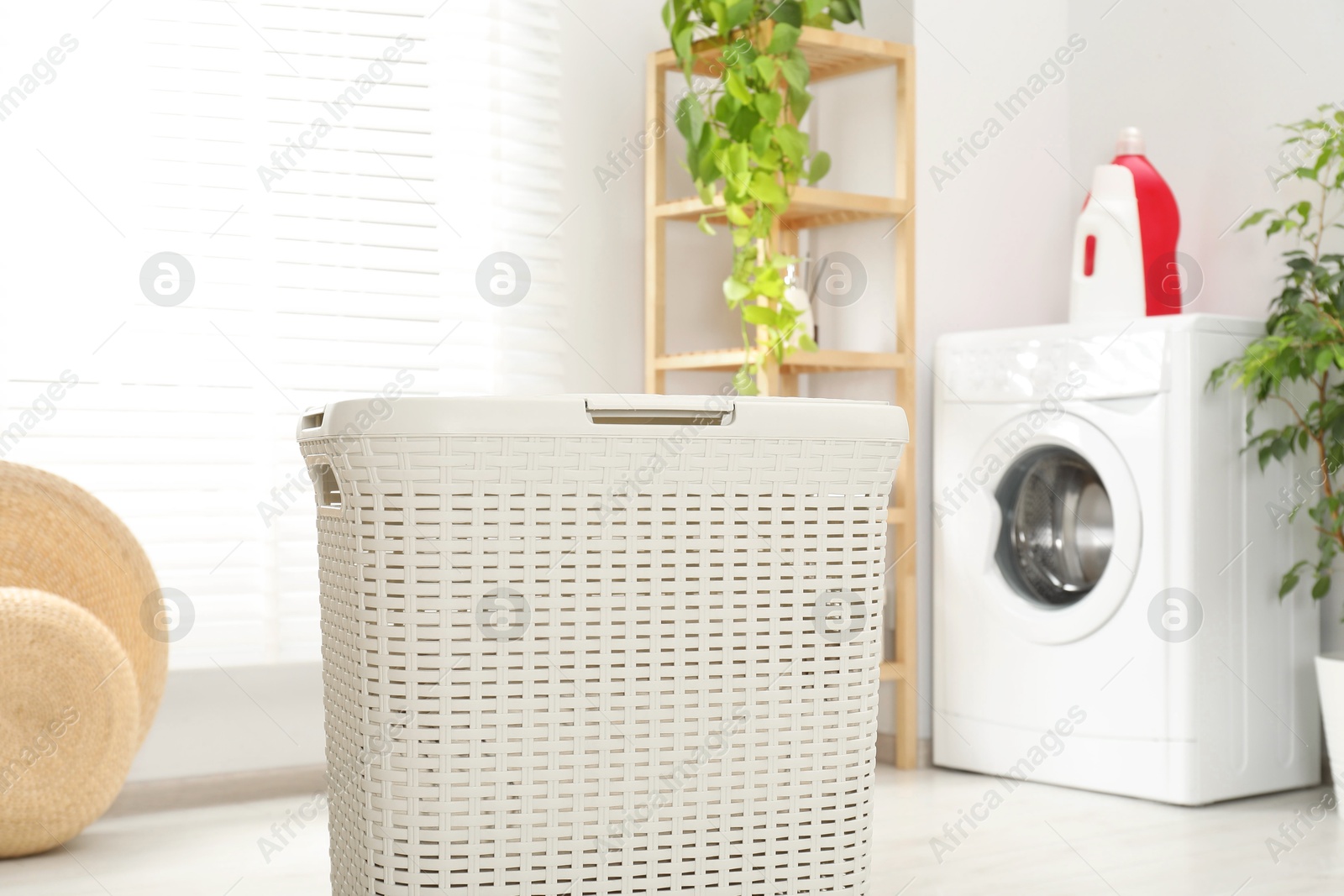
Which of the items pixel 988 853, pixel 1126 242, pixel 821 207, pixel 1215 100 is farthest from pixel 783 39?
pixel 988 853

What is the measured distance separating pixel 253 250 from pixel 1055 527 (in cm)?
152

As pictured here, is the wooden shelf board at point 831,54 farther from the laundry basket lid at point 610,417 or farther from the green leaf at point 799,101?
the laundry basket lid at point 610,417

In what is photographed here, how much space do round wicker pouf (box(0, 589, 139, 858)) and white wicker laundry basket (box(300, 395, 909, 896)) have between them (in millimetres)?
981

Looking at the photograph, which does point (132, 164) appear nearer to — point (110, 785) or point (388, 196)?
point (388, 196)

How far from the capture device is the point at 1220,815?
7.39 ft

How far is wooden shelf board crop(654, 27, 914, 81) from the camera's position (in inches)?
100

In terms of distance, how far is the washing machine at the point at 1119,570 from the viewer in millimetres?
2322

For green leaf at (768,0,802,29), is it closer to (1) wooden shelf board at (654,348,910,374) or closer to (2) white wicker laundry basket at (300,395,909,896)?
(1) wooden shelf board at (654,348,910,374)

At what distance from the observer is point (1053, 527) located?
8.41ft

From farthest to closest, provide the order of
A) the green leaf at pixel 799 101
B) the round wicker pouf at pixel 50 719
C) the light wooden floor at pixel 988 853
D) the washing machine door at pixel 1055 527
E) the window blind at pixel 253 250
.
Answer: the green leaf at pixel 799 101 → the washing machine door at pixel 1055 527 → the window blind at pixel 253 250 → the round wicker pouf at pixel 50 719 → the light wooden floor at pixel 988 853

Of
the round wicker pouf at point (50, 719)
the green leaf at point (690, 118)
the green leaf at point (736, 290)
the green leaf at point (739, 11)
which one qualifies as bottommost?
the round wicker pouf at point (50, 719)

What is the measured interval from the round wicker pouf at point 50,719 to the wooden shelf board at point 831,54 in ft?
4.76

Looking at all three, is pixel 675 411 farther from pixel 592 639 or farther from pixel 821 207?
pixel 821 207

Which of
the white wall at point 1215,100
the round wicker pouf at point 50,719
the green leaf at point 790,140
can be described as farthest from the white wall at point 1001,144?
the round wicker pouf at point 50,719
